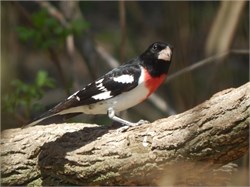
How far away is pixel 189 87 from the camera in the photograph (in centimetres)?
589

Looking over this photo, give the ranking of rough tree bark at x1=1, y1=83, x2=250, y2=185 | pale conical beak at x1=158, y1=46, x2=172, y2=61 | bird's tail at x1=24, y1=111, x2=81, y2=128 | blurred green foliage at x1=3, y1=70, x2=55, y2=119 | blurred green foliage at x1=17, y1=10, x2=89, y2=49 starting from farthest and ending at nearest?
1. blurred green foliage at x1=17, y1=10, x2=89, y2=49
2. blurred green foliage at x1=3, y1=70, x2=55, y2=119
3. pale conical beak at x1=158, y1=46, x2=172, y2=61
4. bird's tail at x1=24, y1=111, x2=81, y2=128
5. rough tree bark at x1=1, y1=83, x2=250, y2=185

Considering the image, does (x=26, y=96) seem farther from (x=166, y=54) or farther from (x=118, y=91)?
(x=166, y=54)

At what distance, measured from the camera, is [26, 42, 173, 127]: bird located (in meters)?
3.87

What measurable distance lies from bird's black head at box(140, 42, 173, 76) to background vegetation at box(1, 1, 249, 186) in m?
1.02

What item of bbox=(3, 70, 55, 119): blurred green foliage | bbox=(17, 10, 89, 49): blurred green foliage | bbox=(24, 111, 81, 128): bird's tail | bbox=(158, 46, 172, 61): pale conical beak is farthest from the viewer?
bbox=(17, 10, 89, 49): blurred green foliage

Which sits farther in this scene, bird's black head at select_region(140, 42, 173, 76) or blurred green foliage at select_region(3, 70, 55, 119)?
blurred green foliage at select_region(3, 70, 55, 119)

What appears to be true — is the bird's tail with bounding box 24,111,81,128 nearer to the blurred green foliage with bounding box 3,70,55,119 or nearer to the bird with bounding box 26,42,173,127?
the bird with bounding box 26,42,173,127

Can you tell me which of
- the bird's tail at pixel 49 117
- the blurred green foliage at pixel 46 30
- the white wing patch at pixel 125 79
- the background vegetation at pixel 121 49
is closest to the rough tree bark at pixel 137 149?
the bird's tail at pixel 49 117

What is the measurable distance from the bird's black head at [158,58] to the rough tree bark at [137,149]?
0.44 metres

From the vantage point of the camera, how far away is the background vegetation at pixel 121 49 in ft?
16.7

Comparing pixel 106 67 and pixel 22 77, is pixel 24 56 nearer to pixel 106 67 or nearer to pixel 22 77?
pixel 22 77

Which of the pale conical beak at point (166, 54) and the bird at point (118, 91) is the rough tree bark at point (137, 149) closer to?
the bird at point (118, 91)

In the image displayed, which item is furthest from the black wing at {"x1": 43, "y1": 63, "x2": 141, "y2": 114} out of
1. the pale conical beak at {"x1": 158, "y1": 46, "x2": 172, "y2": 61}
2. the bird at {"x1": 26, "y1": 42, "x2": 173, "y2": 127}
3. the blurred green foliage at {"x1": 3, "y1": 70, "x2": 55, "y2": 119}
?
the blurred green foliage at {"x1": 3, "y1": 70, "x2": 55, "y2": 119}

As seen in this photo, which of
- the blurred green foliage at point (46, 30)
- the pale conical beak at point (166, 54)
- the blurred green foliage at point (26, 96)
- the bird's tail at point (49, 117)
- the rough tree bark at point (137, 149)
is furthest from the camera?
the blurred green foliage at point (46, 30)
